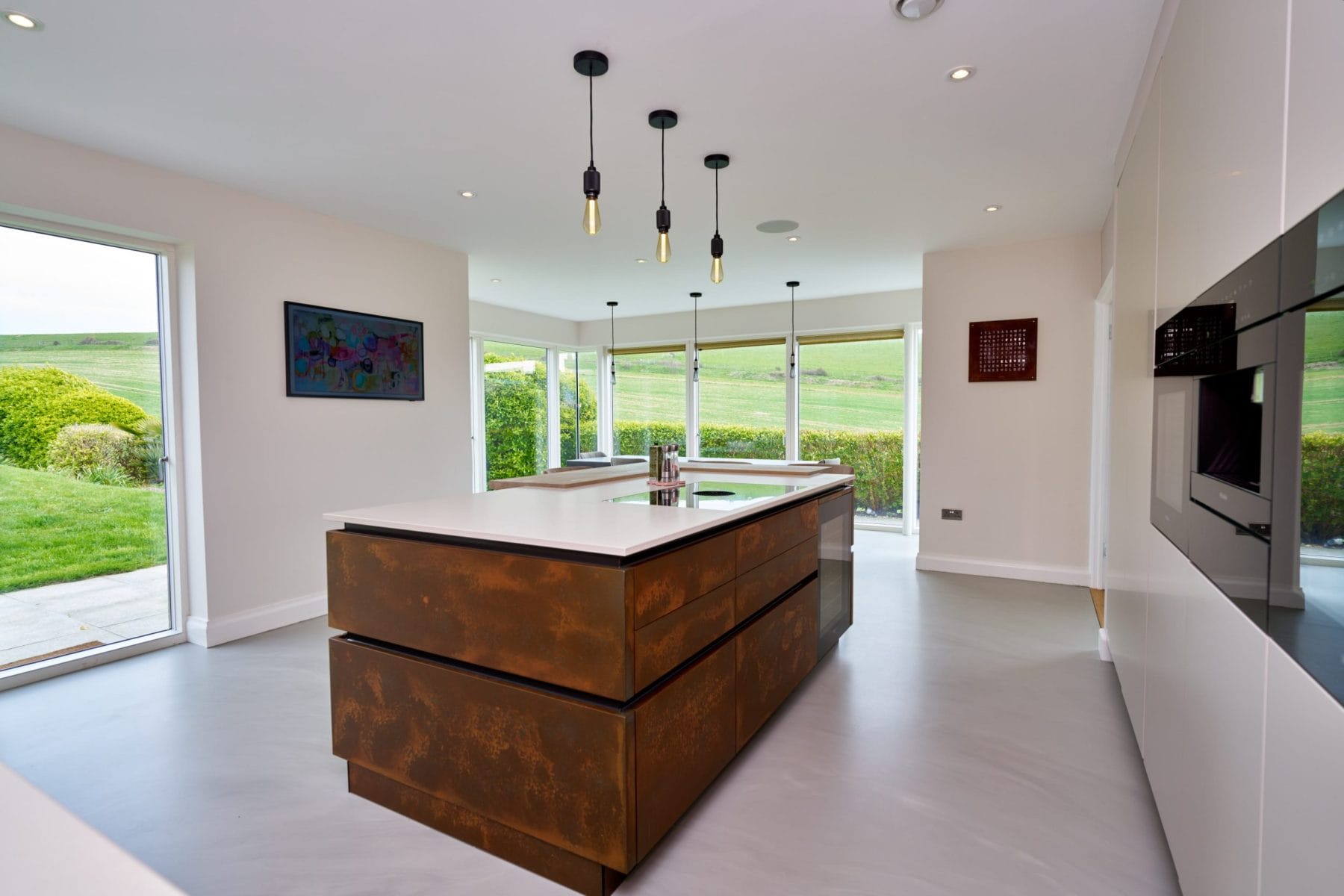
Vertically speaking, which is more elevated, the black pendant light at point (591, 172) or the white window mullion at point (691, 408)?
the black pendant light at point (591, 172)

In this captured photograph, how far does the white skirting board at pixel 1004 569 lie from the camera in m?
4.71

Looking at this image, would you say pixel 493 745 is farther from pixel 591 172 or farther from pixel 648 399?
pixel 648 399

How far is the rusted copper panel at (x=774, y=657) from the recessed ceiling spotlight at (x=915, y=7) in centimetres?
203

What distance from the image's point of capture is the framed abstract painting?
12.9 feet

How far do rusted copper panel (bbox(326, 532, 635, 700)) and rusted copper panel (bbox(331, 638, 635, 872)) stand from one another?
0.06m

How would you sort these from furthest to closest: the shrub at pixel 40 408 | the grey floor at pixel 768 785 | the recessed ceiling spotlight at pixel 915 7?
1. the shrub at pixel 40 408
2. the recessed ceiling spotlight at pixel 915 7
3. the grey floor at pixel 768 785

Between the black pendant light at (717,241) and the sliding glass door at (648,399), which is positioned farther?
the sliding glass door at (648,399)

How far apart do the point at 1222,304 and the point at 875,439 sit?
587 cm

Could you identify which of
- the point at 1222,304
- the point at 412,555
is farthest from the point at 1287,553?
the point at 412,555

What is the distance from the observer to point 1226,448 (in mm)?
1268

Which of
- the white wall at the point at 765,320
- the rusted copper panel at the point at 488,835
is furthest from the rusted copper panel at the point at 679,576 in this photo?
the white wall at the point at 765,320

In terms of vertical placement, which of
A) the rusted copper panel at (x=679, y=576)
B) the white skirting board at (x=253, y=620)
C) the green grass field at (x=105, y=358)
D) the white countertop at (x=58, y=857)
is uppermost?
the green grass field at (x=105, y=358)

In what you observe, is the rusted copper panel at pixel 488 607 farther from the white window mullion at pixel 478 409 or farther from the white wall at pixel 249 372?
the white window mullion at pixel 478 409

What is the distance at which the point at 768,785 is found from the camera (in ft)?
7.07
